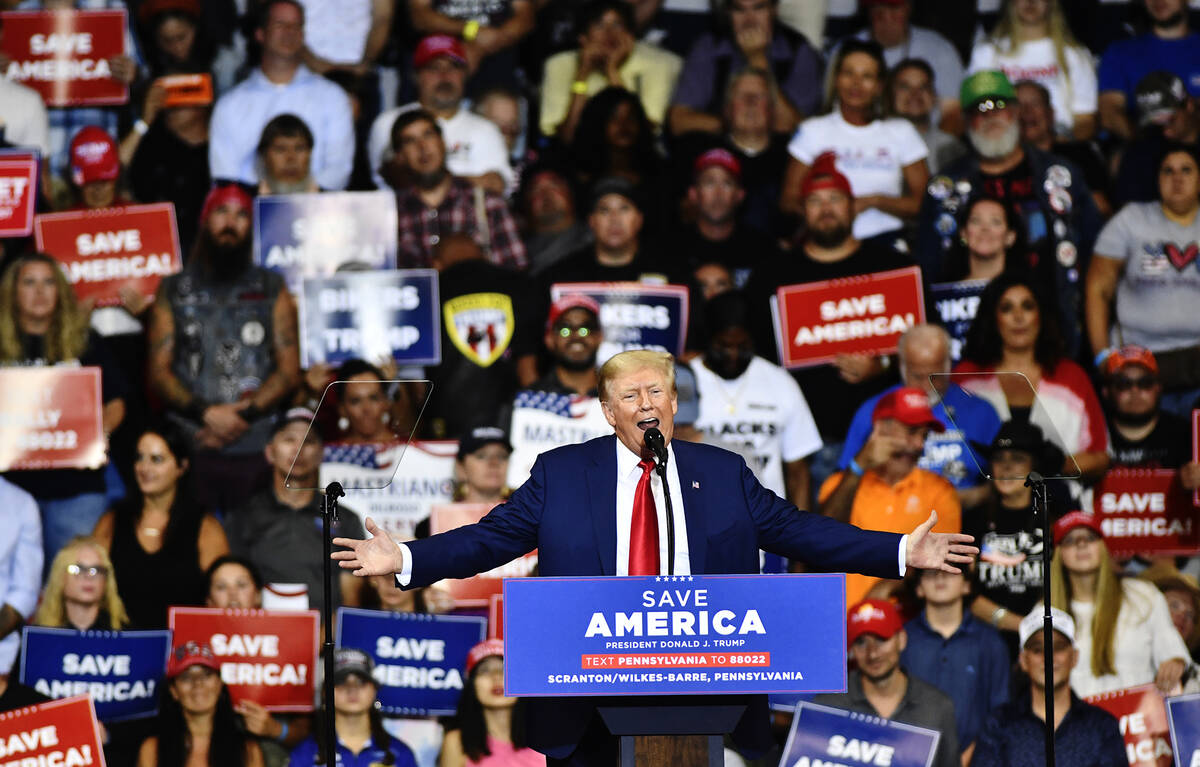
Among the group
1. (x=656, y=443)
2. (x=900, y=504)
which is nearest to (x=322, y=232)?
(x=900, y=504)

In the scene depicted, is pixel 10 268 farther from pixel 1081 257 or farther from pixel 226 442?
pixel 1081 257

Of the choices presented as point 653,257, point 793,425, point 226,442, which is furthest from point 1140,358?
point 226,442

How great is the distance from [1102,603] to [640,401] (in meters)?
3.83

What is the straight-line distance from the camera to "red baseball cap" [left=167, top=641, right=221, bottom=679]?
682 cm

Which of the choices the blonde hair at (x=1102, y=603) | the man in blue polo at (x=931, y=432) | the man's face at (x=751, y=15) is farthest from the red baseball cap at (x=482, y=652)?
the man's face at (x=751, y=15)

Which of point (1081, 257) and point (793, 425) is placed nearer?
point (793, 425)

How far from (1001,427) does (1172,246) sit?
9.93ft

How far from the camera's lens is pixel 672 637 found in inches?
134

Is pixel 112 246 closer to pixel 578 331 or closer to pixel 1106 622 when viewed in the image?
pixel 578 331

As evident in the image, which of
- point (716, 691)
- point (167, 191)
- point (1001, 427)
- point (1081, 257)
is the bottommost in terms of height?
point (716, 691)

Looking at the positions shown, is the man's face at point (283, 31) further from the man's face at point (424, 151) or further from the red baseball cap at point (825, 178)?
the red baseball cap at point (825, 178)

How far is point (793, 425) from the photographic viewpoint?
Result: 24.4 feet

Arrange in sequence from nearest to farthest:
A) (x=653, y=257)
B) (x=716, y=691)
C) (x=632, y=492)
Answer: (x=716, y=691) → (x=632, y=492) → (x=653, y=257)

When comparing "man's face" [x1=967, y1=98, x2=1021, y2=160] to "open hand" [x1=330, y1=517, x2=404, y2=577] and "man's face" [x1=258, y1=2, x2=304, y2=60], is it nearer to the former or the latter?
"man's face" [x1=258, y1=2, x2=304, y2=60]
